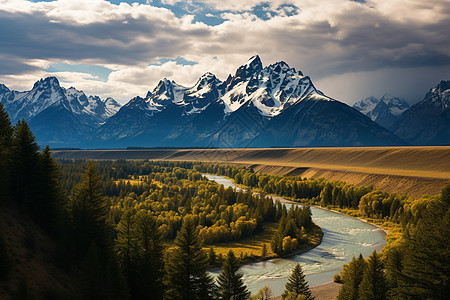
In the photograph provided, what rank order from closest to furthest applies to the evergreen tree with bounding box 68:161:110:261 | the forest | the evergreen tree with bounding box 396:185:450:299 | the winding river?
the evergreen tree with bounding box 396:185:450:299 → the forest → the evergreen tree with bounding box 68:161:110:261 → the winding river

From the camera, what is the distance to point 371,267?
4378cm

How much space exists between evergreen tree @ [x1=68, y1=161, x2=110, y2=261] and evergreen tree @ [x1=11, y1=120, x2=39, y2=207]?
5682mm

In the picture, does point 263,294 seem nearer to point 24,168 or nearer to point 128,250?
point 128,250

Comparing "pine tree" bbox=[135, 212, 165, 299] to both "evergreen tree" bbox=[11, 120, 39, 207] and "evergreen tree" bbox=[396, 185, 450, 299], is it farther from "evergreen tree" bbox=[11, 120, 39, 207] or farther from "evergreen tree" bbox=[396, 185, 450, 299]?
"evergreen tree" bbox=[396, 185, 450, 299]

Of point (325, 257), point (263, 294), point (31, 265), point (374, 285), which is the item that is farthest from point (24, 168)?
point (325, 257)

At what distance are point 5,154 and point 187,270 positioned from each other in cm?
2722

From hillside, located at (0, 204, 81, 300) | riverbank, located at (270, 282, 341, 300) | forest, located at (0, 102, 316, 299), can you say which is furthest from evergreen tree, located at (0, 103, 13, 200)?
riverbank, located at (270, 282, 341, 300)

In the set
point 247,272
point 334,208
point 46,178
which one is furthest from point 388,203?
point 46,178

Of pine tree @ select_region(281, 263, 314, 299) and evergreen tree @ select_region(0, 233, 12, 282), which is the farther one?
pine tree @ select_region(281, 263, 314, 299)

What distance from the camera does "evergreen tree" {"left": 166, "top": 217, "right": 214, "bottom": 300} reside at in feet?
140

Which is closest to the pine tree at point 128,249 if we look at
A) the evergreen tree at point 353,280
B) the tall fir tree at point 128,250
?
the tall fir tree at point 128,250

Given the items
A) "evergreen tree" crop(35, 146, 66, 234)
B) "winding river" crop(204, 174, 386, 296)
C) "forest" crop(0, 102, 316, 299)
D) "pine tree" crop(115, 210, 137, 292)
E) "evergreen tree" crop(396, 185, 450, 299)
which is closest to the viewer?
"evergreen tree" crop(396, 185, 450, 299)

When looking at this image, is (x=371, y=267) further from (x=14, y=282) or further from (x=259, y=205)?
(x=259, y=205)

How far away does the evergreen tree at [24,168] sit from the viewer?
4756 cm
